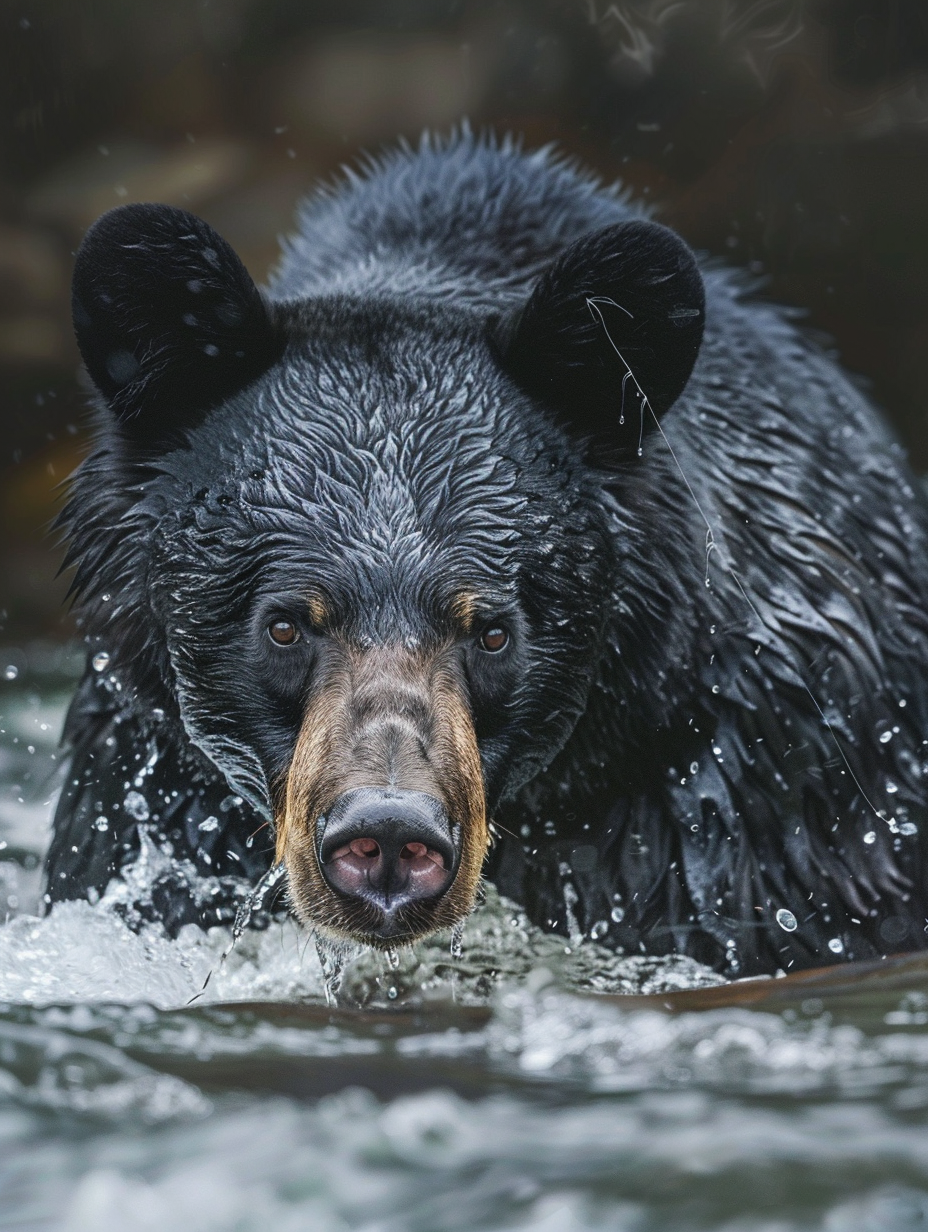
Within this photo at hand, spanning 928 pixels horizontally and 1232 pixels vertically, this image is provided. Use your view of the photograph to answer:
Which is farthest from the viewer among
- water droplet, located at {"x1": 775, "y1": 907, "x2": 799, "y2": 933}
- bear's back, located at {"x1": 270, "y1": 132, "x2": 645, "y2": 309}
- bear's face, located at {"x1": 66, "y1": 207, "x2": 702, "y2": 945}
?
bear's back, located at {"x1": 270, "y1": 132, "x2": 645, "y2": 309}

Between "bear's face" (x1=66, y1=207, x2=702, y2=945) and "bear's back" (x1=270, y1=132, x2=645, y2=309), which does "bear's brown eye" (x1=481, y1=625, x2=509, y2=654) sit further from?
"bear's back" (x1=270, y1=132, x2=645, y2=309)

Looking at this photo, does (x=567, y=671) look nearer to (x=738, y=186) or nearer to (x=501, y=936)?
(x=501, y=936)

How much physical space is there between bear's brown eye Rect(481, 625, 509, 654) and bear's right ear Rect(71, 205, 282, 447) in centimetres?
81

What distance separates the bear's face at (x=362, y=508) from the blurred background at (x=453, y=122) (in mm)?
4242

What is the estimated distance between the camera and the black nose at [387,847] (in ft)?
8.83

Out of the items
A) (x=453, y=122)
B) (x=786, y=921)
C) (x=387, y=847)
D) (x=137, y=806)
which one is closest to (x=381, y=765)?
(x=387, y=847)

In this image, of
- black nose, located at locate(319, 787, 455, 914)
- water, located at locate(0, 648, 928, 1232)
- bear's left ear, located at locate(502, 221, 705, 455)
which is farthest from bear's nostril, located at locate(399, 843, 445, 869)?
bear's left ear, located at locate(502, 221, 705, 455)

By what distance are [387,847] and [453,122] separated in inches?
245

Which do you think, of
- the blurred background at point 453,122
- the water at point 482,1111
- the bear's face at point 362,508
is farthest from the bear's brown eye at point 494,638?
the blurred background at point 453,122

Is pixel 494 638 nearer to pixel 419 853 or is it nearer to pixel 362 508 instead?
pixel 362 508

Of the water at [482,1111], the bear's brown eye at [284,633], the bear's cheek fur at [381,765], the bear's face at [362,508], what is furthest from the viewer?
the bear's brown eye at [284,633]

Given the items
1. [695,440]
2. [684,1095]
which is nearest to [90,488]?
[695,440]

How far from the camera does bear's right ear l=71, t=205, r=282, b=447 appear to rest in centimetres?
320

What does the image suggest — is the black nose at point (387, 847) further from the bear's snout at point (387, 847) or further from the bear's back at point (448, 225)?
the bear's back at point (448, 225)
